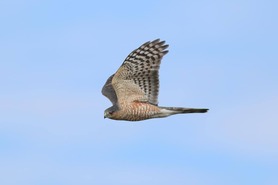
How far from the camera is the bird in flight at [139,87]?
956 cm

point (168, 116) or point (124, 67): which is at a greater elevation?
point (124, 67)

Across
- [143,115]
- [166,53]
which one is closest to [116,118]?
[143,115]

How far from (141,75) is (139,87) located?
1.04 ft

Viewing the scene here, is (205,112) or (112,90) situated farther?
(112,90)

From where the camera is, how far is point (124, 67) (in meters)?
9.64

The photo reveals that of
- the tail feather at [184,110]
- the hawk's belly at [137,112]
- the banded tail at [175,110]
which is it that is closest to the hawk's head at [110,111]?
the hawk's belly at [137,112]

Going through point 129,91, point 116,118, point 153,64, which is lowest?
point 116,118

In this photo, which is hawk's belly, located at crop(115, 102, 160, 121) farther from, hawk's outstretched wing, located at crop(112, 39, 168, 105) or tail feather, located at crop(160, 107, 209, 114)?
tail feather, located at crop(160, 107, 209, 114)

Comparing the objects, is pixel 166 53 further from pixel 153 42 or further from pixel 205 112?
pixel 205 112

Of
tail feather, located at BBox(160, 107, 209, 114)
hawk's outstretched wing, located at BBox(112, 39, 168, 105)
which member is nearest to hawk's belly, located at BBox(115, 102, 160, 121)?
hawk's outstretched wing, located at BBox(112, 39, 168, 105)

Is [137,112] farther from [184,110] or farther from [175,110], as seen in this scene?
[184,110]

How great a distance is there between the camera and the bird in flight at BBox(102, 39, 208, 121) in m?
9.56

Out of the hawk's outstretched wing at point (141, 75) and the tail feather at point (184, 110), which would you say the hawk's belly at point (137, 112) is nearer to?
the hawk's outstretched wing at point (141, 75)

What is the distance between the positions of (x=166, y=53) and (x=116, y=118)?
6.86ft
